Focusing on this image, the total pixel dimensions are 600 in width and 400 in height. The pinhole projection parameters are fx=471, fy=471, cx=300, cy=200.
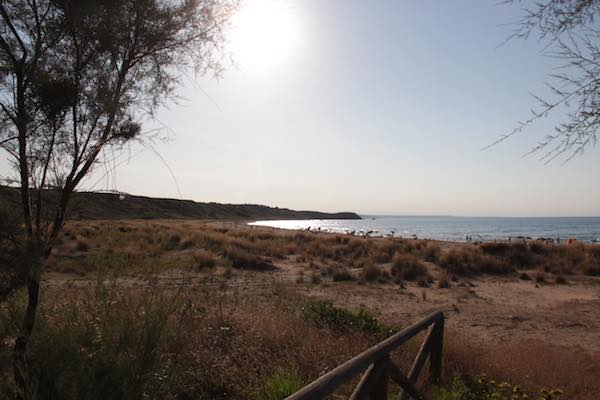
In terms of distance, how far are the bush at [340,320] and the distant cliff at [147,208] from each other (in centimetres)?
359

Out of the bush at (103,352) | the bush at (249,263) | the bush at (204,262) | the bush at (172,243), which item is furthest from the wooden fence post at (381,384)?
the bush at (172,243)

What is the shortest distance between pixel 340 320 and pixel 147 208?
79.2 feet

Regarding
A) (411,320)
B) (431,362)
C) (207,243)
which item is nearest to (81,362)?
(431,362)

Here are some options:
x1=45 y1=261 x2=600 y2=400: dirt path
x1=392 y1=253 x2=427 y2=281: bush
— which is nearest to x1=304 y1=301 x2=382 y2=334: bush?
x1=45 y1=261 x2=600 y2=400: dirt path

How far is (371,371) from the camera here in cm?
351

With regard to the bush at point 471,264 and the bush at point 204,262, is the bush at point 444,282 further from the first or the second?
the bush at point 204,262

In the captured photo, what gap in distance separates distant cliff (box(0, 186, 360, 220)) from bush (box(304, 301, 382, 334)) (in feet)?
11.8

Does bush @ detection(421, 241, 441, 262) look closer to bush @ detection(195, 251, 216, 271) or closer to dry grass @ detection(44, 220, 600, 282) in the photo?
dry grass @ detection(44, 220, 600, 282)

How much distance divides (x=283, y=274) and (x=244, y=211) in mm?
123577

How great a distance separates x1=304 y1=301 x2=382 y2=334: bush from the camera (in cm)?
788

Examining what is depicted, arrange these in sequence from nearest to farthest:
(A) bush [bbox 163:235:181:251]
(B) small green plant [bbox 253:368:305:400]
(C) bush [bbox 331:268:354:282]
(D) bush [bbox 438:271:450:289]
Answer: (B) small green plant [bbox 253:368:305:400], (D) bush [bbox 438:271:450:289], (C) bush [bbox 331:268:354:282], (A) bush [bbox 163:235:181:251]

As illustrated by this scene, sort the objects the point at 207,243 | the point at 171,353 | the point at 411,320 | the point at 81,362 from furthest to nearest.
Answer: the point at 207,243
the point at 411,320
the point at 171,353
the point at 81,362

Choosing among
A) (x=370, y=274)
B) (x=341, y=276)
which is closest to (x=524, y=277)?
(x=370, y=274)

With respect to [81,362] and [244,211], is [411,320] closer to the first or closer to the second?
[81,362]
